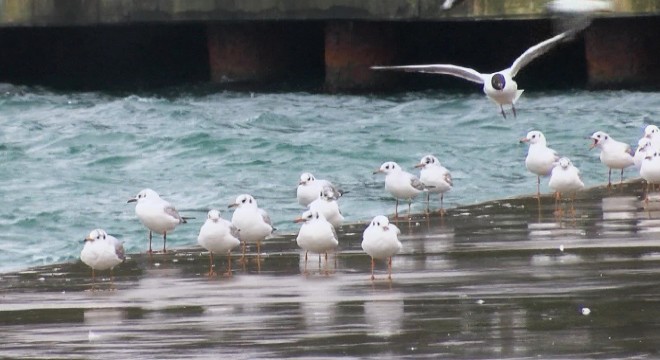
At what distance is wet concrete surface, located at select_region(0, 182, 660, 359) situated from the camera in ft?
24.5

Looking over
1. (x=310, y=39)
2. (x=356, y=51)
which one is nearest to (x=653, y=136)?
(x=356, y=51)

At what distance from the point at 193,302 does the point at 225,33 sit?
76.6ft

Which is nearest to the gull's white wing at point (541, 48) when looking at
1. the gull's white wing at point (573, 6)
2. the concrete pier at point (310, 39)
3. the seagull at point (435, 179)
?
the seagull at point (435, 179)

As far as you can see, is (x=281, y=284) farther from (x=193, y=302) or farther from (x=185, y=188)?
(x=185, y=188)

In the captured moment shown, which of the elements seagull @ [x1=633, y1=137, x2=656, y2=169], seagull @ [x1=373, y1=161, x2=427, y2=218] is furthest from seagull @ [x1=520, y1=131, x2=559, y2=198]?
seagull @ [x1=373, y1=161, x2=427, y2=218]

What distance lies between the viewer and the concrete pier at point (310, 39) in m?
28.6

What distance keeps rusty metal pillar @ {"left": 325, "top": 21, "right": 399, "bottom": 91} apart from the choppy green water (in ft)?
1.64

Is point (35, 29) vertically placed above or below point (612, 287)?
above

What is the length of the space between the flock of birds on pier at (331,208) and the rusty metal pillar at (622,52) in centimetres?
1227

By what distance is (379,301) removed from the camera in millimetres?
8984

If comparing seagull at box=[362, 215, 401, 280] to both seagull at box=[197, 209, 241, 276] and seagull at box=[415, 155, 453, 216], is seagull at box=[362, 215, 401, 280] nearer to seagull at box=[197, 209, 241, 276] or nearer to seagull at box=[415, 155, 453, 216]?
seagull at box=[197, 209, 241, 276]

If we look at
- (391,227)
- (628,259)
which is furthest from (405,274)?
(628,259)

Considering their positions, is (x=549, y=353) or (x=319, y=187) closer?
(x=549, y=353)

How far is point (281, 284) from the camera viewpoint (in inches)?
394
